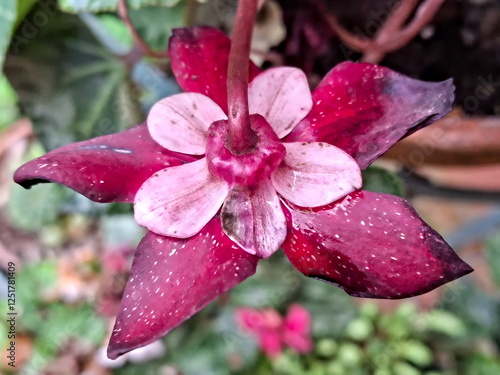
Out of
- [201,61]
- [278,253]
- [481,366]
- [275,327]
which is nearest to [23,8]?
[201,61]

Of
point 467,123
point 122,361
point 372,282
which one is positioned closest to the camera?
point 372,282

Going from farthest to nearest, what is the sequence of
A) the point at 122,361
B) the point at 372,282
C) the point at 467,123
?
1. the point at 122,361
2. the point at 467,123
3. the point at 372,282

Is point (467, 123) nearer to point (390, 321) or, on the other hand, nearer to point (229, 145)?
point (229, 145)

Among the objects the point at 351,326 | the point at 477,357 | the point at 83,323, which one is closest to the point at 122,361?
the point at 83,323

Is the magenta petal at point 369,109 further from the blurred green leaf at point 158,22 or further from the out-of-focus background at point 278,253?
the blurred green leaf at point 158,22

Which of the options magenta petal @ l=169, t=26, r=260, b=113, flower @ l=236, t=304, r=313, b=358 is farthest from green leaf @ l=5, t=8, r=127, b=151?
flower @ l=236, t=304, r=313, b=358

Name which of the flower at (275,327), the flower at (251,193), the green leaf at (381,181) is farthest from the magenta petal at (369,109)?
the flower at (275,327)

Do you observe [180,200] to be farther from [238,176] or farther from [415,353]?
[415,353]
